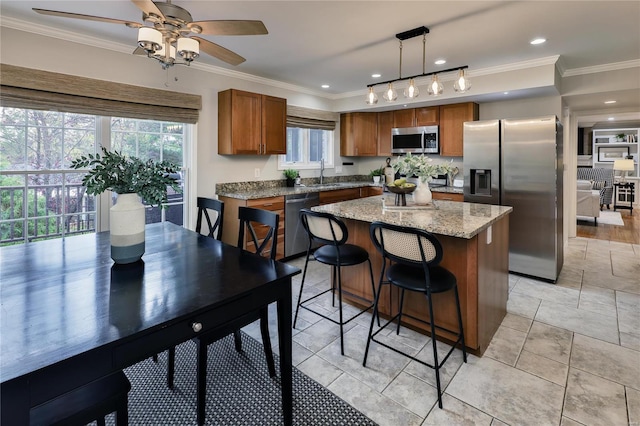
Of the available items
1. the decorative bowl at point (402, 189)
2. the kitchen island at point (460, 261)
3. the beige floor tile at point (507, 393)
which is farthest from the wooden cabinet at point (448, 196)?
the beige floor tile at point (507, 393)

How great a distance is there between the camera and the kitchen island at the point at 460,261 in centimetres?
219

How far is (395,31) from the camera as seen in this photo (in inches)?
115

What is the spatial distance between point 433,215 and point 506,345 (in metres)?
1.07

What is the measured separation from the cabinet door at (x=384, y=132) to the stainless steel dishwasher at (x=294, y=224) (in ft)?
6.00

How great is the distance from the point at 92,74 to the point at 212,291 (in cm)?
292

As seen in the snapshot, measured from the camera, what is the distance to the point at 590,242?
525 centimetres

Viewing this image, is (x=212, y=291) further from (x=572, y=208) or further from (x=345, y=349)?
(x=572, y=208)

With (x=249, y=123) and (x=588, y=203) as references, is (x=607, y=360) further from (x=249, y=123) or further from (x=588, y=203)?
(x=588, y=203)

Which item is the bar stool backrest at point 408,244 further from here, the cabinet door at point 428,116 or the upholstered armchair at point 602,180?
the upholstered armchair at point 602,180

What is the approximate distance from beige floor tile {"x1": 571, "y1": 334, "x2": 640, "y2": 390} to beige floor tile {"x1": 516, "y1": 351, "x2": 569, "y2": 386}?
11cm

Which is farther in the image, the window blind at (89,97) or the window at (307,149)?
the window at (307,149)

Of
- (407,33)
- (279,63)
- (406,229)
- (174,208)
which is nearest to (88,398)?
(406,229)

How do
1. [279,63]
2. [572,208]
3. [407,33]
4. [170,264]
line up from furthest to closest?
[572,208] → [279,63] → [407,33] → [170,264]

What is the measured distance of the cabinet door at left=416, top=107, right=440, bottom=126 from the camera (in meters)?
4.96
